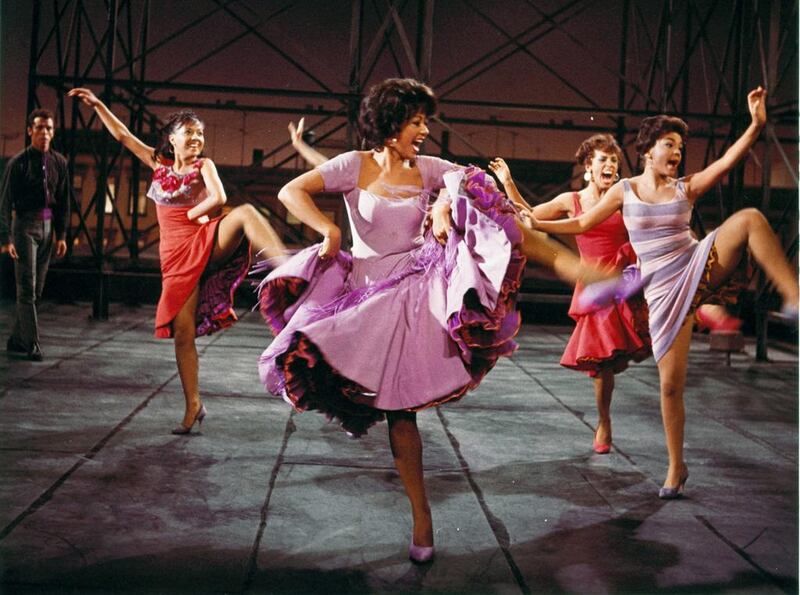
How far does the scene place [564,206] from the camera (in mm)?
4707

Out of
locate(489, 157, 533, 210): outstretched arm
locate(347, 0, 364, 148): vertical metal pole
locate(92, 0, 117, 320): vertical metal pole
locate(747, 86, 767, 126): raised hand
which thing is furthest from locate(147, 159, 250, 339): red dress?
locate(92, 0, 117, 320): vertical metal pole

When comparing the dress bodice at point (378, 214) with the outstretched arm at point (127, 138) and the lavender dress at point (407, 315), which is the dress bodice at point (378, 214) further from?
the outstretched arm at point (127, 138)

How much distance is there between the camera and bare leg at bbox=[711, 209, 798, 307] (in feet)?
11.7

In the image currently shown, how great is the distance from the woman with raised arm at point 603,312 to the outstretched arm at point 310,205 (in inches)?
63.6

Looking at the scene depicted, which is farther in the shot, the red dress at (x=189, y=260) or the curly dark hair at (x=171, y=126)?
the curly dark hair at (x=171, y=126)

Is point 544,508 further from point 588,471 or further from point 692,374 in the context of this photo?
point 692,374

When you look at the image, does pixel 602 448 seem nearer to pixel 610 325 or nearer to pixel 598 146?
pixel 610 325

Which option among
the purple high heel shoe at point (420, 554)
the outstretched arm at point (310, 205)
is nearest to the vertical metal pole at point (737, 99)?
the outstretched arm at point (310, 205)

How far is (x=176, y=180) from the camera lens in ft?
15.5

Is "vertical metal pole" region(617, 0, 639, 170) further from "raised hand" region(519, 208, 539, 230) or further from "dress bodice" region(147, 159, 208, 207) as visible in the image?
"raised hand" region(519, 208, 539, 230)

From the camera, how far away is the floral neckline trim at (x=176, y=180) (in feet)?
15.5

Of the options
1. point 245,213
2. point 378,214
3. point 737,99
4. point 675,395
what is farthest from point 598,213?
point 737,99

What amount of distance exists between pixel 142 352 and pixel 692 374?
4.44m

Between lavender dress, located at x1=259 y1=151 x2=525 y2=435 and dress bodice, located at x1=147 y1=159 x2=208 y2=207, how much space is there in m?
1.78
